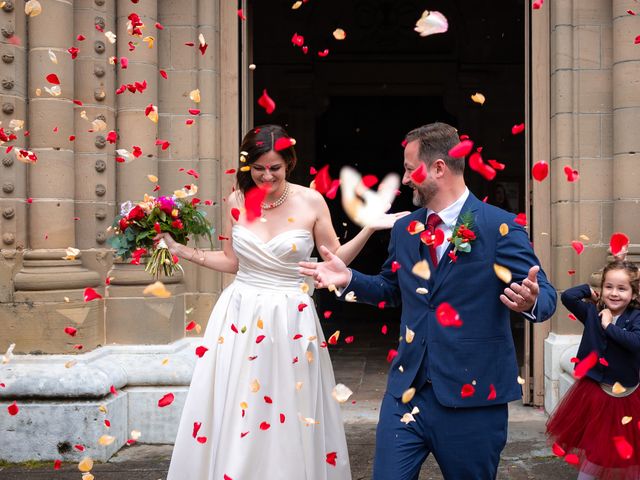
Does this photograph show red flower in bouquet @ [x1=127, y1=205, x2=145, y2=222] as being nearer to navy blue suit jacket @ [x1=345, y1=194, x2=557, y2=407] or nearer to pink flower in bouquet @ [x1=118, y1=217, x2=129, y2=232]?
pink flower in bouquet @ [x1=118, y1=217, x2=129, y2=232]

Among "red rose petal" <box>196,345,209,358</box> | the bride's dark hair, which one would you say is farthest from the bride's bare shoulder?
"red rose petal" <box>196,345,209,358</box>

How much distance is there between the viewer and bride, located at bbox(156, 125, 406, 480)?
4.33 m

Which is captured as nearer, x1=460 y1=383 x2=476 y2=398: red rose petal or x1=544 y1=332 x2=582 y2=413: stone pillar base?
x1=460 y1=383 x2=476 y2=398: red rose petal

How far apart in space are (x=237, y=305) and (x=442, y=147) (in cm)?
160

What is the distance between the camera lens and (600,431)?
15.2 ft

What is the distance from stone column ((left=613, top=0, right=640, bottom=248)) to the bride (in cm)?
261

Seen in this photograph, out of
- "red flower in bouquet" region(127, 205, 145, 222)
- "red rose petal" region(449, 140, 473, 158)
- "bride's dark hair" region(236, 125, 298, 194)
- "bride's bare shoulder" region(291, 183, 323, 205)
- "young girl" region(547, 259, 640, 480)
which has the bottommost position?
"young girl" region(547, 259, 640, 480)

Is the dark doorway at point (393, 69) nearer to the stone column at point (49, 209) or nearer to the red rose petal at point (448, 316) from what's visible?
the stone column at point (49, 209)

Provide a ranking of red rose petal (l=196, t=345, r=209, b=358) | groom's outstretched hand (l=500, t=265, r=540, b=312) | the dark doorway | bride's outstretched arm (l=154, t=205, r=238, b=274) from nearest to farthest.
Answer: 1. groom's outstretched hand (l=500, t=265, r=540, b=312)
2. red rose petal (l=196, t=345, r=209, b=358)
3. bride's outstretched arm (l=154, t=205, r=238, b=274)
4. the dark doorway

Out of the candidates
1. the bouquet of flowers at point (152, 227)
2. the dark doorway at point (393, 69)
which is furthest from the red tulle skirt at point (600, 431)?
the dark doorway at point (393, 69)

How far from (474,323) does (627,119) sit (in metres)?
3.44

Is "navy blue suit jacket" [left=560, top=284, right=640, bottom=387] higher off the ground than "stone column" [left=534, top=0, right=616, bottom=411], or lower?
lower

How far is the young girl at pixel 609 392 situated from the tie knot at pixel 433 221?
166 cm

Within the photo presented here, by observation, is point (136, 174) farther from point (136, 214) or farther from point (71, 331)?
point (136, 214)
